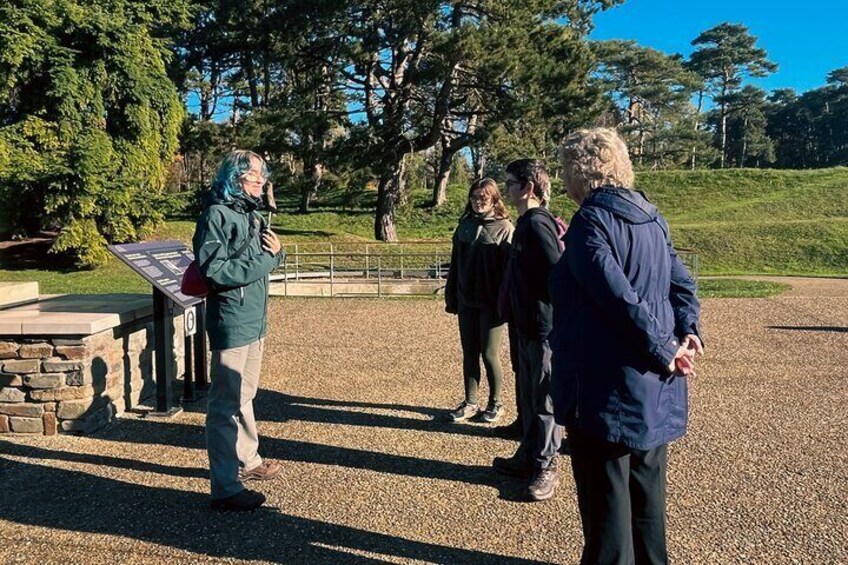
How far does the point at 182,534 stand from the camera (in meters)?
3.27

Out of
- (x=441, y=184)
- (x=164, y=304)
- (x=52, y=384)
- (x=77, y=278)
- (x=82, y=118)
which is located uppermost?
(x=82, y=118)

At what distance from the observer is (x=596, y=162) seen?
2.46 meters

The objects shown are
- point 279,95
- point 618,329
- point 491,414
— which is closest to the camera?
point 618,329

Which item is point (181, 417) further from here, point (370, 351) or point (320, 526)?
point (370, 351)

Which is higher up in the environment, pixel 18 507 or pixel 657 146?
pixel 657 146

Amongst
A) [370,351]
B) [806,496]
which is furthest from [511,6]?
[806,496]

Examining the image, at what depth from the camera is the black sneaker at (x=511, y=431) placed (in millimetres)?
4715

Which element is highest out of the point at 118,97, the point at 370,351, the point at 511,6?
the point at 511,6

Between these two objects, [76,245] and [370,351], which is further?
[76,245]

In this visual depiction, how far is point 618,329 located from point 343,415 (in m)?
3.44

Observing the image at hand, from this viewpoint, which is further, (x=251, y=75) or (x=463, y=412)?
(x=251, y=75)

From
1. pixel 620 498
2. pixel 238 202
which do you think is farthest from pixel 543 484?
pixel 238 202

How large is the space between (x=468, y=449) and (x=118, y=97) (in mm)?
21628

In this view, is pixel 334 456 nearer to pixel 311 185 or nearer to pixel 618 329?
pixel 618 329
